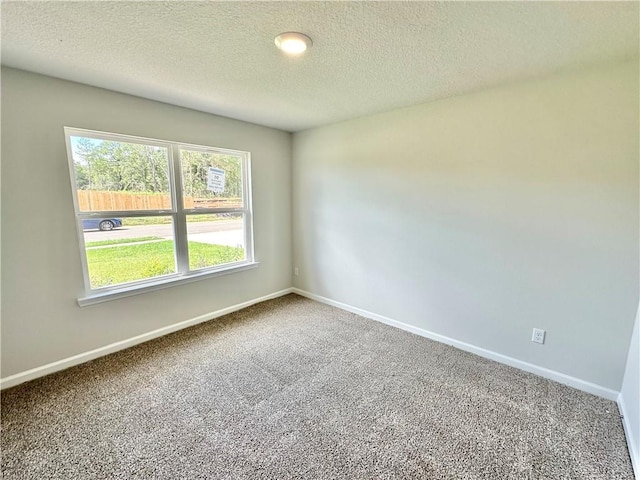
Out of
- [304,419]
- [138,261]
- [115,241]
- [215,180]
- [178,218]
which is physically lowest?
[304,419]

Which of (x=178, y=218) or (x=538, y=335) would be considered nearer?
(x=538, y=335)

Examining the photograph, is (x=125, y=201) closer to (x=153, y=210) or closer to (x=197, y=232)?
(x=153, y=210)

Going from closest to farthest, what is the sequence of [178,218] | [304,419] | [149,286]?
[304,419]
[149,286]
[178,218]

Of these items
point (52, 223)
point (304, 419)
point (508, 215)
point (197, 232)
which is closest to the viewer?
point (304, 419)

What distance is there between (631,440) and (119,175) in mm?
4000

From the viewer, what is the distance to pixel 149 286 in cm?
269

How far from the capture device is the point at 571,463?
4.91 ft

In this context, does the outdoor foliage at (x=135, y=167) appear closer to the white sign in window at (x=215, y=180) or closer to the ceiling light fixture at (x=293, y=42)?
the white sign in window at (x=215, y=180)

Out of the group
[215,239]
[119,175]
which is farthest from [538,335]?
[119,175]

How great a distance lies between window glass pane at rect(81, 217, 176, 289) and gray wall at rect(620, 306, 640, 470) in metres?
3.61

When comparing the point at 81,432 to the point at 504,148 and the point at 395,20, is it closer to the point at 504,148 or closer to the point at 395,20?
the point at 395,20

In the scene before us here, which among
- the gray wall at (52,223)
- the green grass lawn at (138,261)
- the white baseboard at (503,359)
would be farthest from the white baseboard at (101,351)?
the white baseboard at (503,359)

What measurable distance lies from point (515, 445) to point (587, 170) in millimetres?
1823

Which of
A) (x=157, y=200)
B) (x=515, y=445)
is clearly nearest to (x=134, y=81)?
(x=157, y=200)
